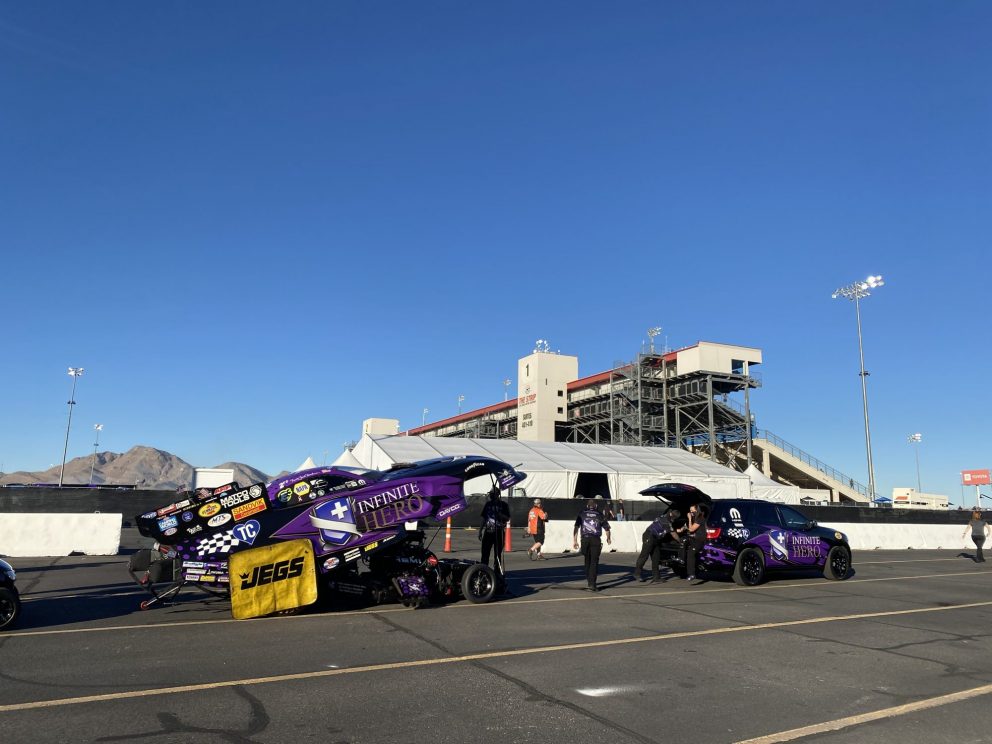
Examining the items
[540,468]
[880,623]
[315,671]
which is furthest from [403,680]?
[540,468]

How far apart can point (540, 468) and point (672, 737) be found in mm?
32987

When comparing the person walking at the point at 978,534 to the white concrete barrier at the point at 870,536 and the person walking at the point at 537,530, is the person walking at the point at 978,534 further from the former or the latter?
the person walking at the point at 537,530

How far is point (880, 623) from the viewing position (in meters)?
9.85

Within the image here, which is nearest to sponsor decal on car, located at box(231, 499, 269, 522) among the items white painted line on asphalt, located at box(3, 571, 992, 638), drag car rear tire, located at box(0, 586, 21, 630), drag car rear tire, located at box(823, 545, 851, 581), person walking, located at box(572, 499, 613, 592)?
white painted line on asphalt, located at box(3, 571, 992, 638)

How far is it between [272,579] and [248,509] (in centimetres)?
96

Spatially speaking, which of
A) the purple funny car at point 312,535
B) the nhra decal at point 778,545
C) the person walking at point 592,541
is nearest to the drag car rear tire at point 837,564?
the nhra decal at point 778,545

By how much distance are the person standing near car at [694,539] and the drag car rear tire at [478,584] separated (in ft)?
15.8

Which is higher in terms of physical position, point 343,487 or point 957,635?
point 343,487

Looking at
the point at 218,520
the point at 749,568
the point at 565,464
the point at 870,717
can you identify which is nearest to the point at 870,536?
the point at 749,568

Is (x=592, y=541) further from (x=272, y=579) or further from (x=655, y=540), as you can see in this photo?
(x=272, y=579)

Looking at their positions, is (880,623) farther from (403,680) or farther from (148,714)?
(148,714)

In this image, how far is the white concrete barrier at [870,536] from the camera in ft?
70.7

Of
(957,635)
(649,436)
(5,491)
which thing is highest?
(649,436)

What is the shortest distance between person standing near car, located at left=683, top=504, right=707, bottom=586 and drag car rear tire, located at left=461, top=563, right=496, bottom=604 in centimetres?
480
